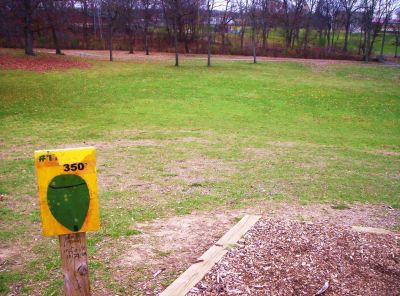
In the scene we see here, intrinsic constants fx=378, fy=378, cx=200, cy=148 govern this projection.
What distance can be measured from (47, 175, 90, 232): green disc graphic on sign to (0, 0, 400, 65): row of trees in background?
39530 millimetres

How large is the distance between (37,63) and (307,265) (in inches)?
1260

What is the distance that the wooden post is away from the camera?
2.39 meters

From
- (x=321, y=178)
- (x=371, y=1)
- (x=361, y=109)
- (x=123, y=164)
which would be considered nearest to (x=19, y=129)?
(x=123, y=164)

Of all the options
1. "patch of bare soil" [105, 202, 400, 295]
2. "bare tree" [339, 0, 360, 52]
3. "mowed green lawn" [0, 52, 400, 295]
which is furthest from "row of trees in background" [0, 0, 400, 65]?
"patch of bare soil" [105, 202, 400, 295]

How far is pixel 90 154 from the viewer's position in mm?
2207

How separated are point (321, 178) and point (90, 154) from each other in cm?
681

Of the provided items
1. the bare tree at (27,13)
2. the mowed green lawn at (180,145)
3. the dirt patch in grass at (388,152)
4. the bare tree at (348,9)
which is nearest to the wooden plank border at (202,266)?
the mowed green lawn at (180,145)

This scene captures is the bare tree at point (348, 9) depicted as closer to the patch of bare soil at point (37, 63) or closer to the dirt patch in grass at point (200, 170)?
the patch of bare soil at point (37, 63)

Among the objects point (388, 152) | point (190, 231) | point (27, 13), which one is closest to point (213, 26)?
point (27, 13)

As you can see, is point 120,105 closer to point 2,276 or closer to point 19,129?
point 19,129

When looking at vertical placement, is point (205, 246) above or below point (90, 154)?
below

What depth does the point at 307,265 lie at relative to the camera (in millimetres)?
3643

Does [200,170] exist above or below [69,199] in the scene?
below

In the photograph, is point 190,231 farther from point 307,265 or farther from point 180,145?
point 180,145
